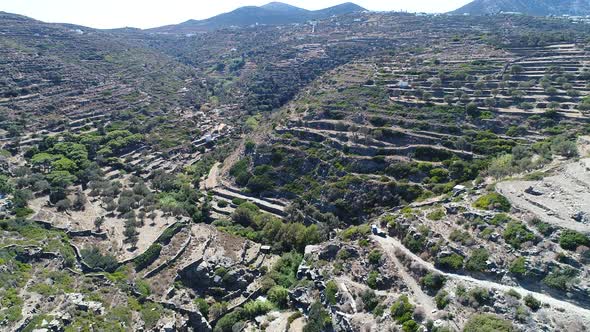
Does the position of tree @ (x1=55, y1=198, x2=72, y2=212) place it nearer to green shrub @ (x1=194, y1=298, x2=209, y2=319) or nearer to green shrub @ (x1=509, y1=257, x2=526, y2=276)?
green shrub @ (x1=194, y1=298, x2=209, y2=319)

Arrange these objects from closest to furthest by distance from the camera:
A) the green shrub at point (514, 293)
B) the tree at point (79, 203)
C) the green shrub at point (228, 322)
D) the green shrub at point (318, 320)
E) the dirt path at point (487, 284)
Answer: the dirt path at point (487, 284), the green shrub at point (514, 293), the green shrub at point (318, 320), the green shrub at point (228, 322), the tree at point (79, 203)

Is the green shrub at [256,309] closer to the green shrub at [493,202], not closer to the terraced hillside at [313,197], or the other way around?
the terraced hillside at [313,197]

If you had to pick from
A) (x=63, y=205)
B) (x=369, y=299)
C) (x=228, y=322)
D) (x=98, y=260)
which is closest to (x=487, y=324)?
(x=369, y=299)

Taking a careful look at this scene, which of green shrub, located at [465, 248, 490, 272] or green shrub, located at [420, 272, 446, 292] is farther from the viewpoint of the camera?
green shrub, located at [420, 272, 446, 292]

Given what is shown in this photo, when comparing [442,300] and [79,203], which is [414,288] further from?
[79,203]

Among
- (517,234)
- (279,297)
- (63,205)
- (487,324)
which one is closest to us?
(487,324)

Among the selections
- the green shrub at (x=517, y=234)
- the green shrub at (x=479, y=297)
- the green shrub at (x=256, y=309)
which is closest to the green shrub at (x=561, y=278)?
the green shrub at (x=517, y=234)

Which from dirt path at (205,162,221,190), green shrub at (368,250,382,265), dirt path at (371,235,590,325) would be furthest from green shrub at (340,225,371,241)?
dirt path at (205,162,221,190)
